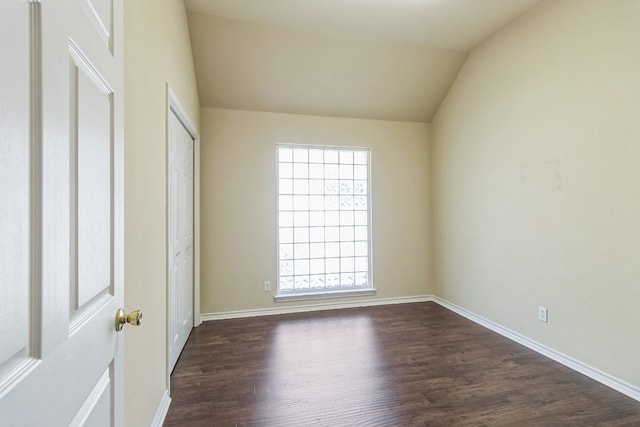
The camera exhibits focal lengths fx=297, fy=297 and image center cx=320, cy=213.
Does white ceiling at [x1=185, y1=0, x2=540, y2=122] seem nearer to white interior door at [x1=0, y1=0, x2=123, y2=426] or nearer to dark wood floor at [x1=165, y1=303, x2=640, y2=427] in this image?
white interior door at [x1=0, y1=0, x2=123, y2=426]

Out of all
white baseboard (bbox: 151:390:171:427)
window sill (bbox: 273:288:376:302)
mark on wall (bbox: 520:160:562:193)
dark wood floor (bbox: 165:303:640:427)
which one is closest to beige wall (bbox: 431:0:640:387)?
mark on wall (bbox: 520:160:562:193)

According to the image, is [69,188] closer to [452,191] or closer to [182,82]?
[182,82]

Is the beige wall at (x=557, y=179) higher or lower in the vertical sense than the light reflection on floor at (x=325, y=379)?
higher

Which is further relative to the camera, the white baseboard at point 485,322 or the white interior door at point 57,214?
the white baseboard at point 485,322

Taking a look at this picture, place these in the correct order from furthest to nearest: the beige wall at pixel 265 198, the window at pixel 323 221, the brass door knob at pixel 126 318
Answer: the window at pixel 323 221 → the beige wall at pixel 265 198 → the brass door knob at pixel 126 318

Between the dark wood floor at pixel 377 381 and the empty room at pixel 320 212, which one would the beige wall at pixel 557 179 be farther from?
the dark wood floor at pixel 377 381

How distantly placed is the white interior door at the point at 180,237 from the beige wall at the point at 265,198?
1.13 feet

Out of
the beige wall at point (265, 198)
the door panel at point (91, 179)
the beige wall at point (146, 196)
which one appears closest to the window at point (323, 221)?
the beige wall at point (265, 198)

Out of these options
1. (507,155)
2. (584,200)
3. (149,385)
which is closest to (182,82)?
(149,385)

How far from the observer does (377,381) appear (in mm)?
2199

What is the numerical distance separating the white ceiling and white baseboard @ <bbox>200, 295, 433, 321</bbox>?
2.44 m

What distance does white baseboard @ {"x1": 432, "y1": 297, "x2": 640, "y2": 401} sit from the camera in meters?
2.05

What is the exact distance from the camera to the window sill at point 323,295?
145 inches

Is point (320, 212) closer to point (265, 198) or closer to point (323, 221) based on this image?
point (323, 221)
